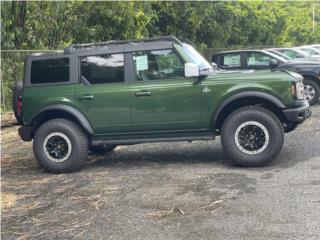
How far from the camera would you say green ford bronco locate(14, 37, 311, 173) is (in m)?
7.31

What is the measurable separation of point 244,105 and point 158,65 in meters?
1.37

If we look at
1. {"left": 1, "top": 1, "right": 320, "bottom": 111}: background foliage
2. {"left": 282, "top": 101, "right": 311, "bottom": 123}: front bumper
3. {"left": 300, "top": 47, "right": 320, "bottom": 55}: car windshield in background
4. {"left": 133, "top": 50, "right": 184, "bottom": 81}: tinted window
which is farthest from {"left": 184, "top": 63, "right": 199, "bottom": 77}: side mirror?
{"left": 300, "top": 47, "right": 320, "bottom": 55}: car windshield in background

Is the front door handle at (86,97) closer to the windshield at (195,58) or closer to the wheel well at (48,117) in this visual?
the wheel well at (48,117)

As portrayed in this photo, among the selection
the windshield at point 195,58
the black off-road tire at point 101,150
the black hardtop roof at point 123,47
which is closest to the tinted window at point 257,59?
the black off-road tire at point 101,150

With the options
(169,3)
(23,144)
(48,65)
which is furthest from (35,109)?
(169,3)

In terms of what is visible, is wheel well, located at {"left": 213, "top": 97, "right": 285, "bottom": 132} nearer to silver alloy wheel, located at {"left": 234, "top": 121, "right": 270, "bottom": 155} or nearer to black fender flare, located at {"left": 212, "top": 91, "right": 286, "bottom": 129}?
black fender flare, located at {"left": 212, "top": 91, "right": 286, "bottom": 129}

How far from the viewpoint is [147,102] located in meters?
7.68

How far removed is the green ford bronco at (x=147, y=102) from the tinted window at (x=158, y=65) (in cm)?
1

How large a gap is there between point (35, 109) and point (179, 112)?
7.18 feet

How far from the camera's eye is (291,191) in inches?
235

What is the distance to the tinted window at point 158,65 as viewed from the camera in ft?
25.1

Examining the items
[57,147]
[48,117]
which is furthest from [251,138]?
[48,117]

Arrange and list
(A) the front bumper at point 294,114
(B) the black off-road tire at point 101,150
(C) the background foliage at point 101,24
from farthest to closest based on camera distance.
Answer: (C) the background foliage at point 101,24 → (B) the black off-road tire at point 101,150 → (A) the front bumper at point 294,114

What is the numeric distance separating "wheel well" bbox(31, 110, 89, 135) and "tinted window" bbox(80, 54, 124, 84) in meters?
0.62
